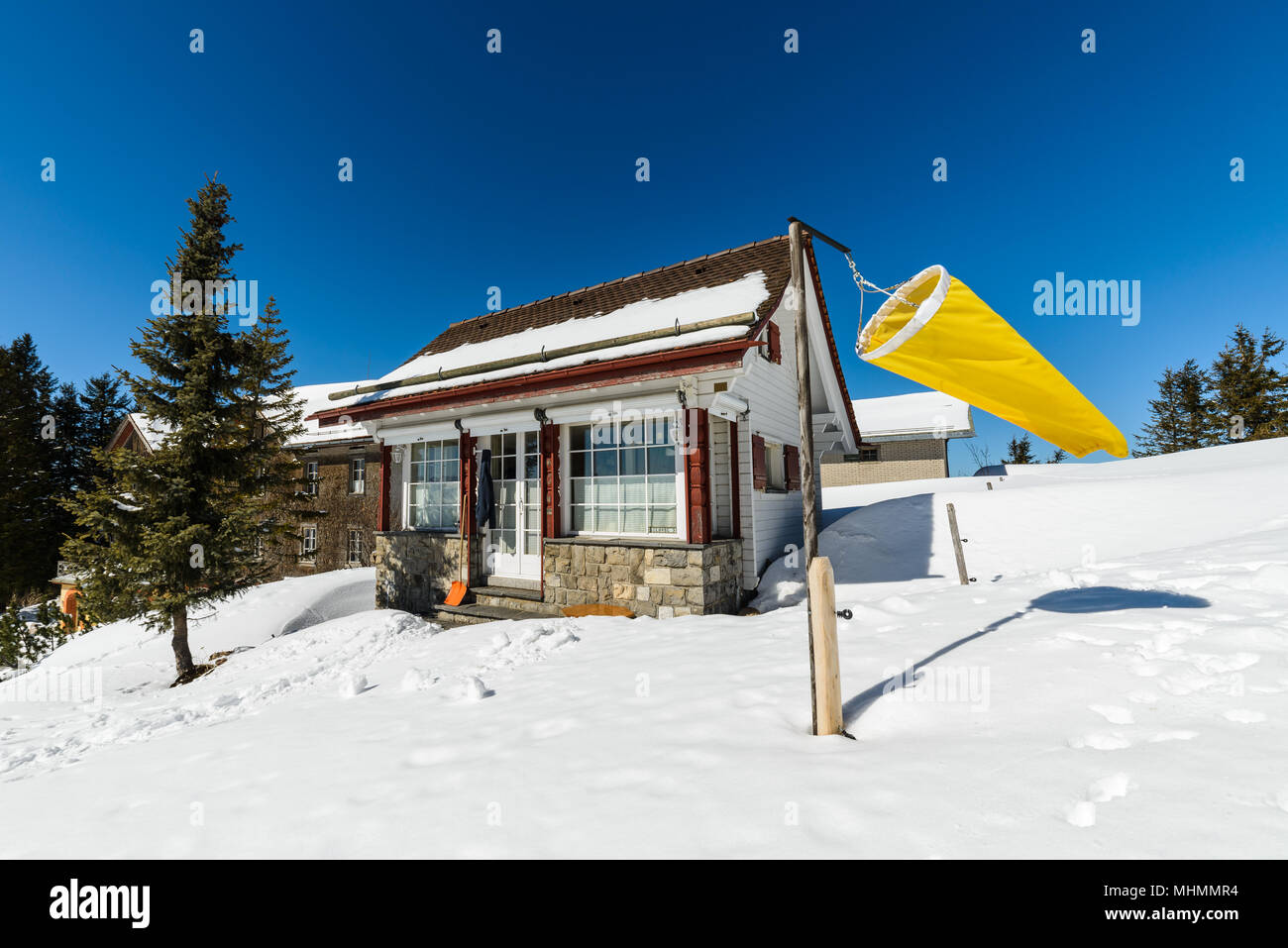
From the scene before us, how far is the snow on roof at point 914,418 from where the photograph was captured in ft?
76.3

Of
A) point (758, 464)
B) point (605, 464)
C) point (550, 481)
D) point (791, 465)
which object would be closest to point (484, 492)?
point (550, 481)

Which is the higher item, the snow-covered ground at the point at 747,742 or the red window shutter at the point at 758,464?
the red window shutter at the point at 758,464

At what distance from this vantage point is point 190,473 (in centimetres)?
775

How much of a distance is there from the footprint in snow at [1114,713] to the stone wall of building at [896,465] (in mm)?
21179

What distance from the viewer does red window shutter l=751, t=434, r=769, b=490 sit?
25.0 feet

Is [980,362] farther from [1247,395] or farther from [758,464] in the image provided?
[1247,395]

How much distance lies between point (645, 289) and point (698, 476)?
178 inches

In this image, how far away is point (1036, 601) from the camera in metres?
4.26

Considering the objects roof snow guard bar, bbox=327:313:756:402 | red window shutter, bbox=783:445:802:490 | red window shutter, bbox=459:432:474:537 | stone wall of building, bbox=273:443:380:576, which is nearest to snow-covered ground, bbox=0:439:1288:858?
red window shutter, bbox=459:432:474:537

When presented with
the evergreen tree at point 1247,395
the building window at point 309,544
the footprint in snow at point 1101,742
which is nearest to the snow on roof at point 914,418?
the evergreen tree at point 1247,395

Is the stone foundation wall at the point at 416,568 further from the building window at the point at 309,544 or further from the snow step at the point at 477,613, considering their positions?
the building window at the point at 309,544
